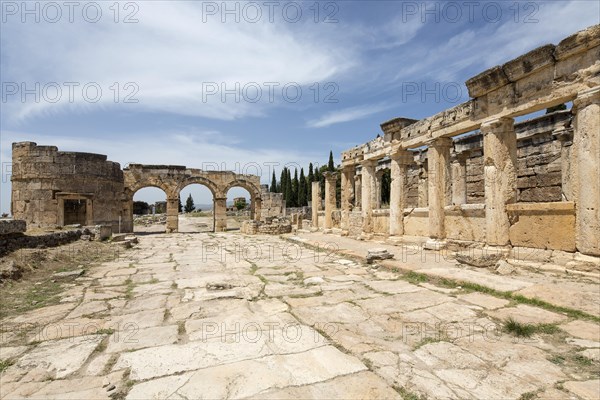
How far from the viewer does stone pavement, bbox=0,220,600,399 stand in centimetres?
221

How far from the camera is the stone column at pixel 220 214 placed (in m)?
21.7

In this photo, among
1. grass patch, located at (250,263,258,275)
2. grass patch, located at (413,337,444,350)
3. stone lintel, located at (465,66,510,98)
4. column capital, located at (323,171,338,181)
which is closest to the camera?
grass patch, located at (413,337,444,350)

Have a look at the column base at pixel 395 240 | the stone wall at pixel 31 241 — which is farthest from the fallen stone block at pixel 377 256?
the stone wall at pixel 31 241

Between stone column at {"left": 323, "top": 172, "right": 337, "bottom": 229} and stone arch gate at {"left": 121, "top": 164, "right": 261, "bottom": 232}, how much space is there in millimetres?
9018

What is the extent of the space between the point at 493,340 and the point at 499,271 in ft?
10.3

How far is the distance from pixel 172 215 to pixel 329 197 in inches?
440

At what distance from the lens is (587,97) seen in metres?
5.29

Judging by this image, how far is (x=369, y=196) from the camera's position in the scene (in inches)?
470

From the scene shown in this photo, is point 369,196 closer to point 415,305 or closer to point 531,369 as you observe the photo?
point 415,305

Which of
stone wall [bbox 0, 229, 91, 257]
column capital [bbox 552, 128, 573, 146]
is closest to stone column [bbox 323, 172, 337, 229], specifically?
column capital [bbox 552, 128, 573, 146]

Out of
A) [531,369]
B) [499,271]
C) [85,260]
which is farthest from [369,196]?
[531,369]

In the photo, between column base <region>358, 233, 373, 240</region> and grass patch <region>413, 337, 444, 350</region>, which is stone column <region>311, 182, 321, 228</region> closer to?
column base <region>358, 233, 373, 240</region>

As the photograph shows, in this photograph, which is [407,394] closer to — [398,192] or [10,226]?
[398,192]

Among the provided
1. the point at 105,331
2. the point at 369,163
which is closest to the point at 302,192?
the point at 369,163
